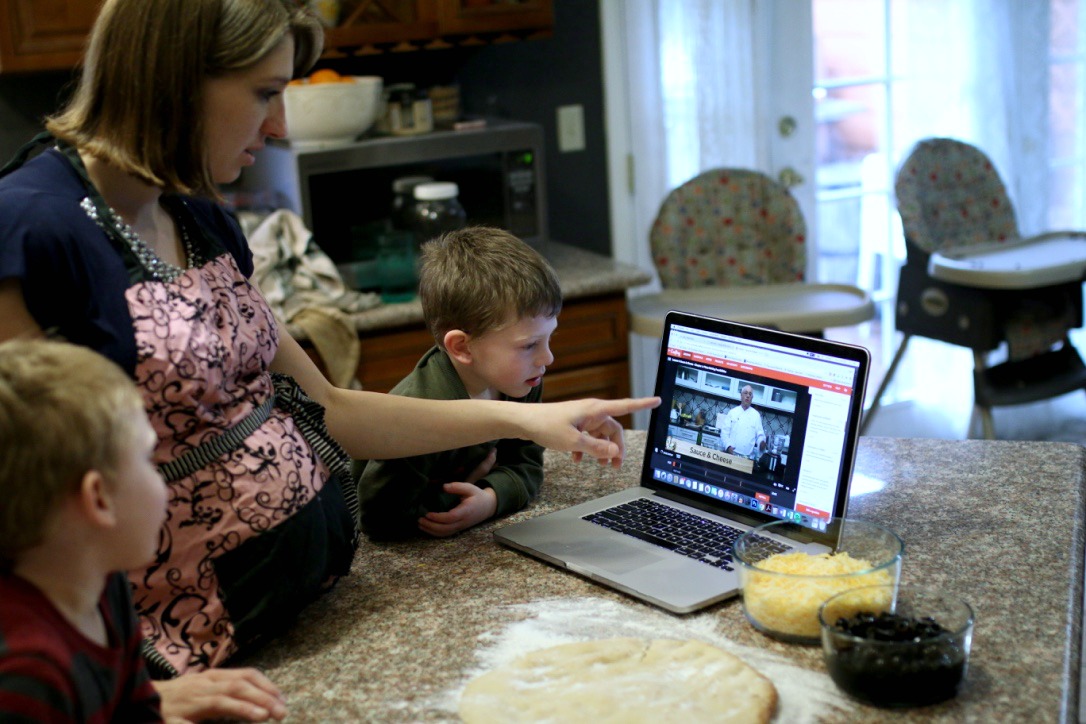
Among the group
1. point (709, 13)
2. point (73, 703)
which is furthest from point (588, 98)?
point (73, 703)

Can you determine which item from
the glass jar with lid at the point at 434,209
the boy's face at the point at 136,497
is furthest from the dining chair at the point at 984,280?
the boy's face at the point at 136,497

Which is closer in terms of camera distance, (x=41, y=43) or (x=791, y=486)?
(x=791, y=486)

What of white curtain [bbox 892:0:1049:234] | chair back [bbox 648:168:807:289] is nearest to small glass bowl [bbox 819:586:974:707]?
chair back [bbox 648:168:807:289]

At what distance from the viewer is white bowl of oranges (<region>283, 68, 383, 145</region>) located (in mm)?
2689

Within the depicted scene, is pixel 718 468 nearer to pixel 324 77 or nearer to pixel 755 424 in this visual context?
pixel 755 424

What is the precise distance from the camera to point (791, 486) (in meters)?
1.29

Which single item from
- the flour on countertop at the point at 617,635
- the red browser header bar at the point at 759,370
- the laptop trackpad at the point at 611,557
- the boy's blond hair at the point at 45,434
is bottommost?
the flour on countertop at the point at 617,635

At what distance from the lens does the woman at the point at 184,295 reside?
1.05 m

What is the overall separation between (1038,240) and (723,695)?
9.22 ft

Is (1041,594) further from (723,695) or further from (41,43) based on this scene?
(41,43)

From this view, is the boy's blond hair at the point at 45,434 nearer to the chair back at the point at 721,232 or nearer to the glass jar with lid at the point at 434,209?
the glass jar with lid at the point at 434,209

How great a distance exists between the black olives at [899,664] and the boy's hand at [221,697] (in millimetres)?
479

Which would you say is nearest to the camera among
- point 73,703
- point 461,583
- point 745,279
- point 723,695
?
point 73,703

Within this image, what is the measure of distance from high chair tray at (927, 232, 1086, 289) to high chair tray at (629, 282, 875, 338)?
0.79 ft
